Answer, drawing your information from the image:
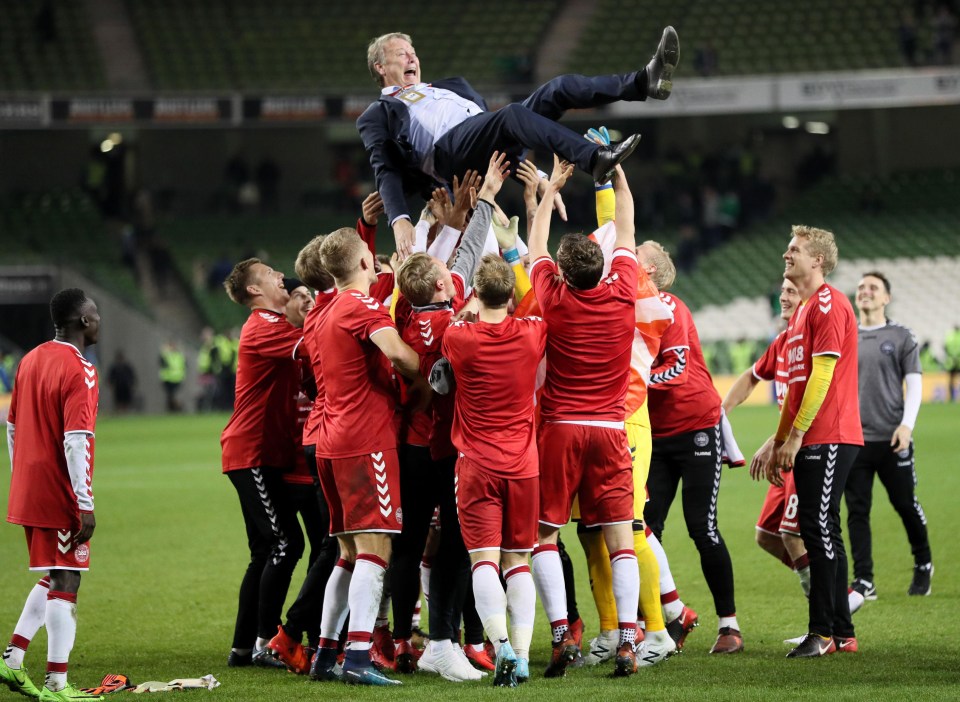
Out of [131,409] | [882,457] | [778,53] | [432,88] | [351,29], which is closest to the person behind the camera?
[432,88]

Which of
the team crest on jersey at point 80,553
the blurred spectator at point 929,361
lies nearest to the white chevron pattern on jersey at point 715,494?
the team crest on jersey at point 80,553

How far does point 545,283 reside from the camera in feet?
18.7

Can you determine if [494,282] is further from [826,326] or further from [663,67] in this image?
[826,326]

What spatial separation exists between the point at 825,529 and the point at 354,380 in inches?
96.4

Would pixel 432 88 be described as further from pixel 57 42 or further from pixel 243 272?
pixel 57 42

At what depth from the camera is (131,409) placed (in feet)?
91.9

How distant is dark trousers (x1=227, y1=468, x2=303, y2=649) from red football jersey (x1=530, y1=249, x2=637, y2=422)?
150cm

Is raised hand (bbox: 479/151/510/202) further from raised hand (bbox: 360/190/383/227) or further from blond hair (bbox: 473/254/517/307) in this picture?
raised hand (bbox: 360/190/383/227)

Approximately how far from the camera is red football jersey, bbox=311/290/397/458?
223 inches

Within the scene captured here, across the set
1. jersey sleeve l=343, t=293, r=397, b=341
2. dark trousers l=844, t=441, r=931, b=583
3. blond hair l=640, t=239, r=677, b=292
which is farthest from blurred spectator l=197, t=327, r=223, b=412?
jersey sleeve l=343, t=293, r=397, b=341

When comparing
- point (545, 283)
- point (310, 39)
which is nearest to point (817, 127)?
point (310, 39)

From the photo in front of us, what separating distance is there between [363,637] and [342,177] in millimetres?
27273

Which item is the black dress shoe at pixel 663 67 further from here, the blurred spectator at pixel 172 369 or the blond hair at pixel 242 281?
the blurred spectator at pixel 172 369

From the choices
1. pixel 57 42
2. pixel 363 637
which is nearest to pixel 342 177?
pixel 57 42
